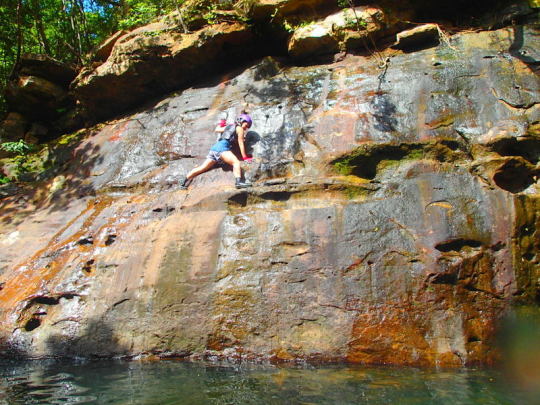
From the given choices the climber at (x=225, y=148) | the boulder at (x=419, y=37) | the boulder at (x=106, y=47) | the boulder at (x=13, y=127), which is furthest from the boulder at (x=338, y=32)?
the boulder at (x=13, y=127)

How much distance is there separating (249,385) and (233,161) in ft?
13.6

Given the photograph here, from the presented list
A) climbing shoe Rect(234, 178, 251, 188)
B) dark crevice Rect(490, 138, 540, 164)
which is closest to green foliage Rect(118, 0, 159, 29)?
climbing shoe Rect(234, 178, 251, 188)

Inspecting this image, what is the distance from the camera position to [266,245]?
6496mm

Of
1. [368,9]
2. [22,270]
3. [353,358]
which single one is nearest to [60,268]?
[22,270]

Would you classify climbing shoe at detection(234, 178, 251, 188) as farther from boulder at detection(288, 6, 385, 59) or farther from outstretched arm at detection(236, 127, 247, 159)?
boulder at detection(288, 6, 385, 59)

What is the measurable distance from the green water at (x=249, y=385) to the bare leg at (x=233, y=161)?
3233 mm

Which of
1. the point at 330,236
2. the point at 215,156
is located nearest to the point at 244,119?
the point at 215,156

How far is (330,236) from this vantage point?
20.8ft

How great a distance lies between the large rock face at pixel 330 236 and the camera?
18.8ft

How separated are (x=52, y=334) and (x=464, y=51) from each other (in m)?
8.55

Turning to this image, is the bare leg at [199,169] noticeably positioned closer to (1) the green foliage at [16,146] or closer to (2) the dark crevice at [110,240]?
(2) the dark crevice at [110,240]

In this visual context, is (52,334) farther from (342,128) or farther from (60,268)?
(342,128)

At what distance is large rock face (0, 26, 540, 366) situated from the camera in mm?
5719

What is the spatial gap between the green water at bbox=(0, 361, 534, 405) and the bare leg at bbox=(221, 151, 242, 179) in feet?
10.6
